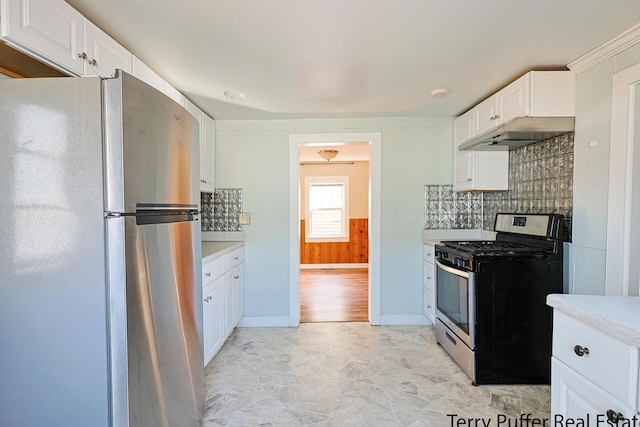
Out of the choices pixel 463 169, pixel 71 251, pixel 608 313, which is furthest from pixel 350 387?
pixel 463 169

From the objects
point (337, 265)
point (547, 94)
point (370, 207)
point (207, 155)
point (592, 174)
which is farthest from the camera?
point (337, 265)

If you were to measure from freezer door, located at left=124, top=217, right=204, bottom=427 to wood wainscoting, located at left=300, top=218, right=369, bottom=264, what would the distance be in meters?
4.86

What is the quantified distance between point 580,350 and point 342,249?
5.51 m

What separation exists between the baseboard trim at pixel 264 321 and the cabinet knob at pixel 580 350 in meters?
2.63

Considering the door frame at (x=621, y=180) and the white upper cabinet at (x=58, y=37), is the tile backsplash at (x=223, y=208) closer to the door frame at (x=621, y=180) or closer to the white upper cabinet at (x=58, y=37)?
the white upper cabinet at (x=58, y=37)

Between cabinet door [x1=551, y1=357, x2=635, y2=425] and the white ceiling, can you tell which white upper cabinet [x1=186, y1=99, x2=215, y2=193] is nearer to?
the white ceiling

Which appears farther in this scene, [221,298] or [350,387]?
[221,298]

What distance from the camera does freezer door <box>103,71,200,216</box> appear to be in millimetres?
1095

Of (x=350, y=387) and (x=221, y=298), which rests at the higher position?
(x=221, y=298)

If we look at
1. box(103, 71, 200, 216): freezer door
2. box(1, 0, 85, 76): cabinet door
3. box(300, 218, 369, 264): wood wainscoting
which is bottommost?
box(300, 218, 369, 264): wood wainscoting

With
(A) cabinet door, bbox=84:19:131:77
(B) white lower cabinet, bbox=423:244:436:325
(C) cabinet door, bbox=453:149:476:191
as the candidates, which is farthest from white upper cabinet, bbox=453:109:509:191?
(A) cabinet door, bbox=84:19:131:77

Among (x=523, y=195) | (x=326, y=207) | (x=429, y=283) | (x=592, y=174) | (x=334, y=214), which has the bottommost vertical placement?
(x=429, y=283)

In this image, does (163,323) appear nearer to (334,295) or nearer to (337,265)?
(334,295)

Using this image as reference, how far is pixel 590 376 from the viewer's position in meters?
1.06
